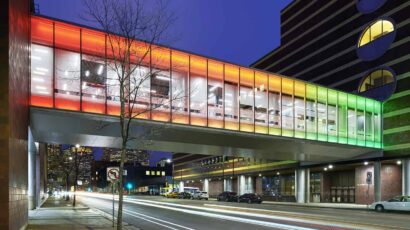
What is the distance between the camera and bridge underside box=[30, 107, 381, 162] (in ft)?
96.0

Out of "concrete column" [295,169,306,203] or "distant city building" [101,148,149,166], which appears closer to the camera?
"concrete column" [295,169,306,203]

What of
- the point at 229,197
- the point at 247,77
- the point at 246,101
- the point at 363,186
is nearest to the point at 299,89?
the point at 247,77

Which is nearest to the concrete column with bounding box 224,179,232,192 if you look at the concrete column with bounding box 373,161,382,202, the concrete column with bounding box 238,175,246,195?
the concrete column with bounding box 238,175,246,195

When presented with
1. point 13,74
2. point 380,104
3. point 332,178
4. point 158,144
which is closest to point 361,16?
point 380,104

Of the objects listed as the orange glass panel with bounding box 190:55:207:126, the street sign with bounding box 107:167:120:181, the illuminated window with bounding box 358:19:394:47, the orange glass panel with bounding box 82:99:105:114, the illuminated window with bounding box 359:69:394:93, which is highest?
the illuminated window with bounding box 358:19:394:47

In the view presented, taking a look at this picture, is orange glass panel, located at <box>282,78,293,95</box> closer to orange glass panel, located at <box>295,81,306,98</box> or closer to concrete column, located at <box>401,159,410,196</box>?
orange glass panel, located at <box>295,81,306,98</box>

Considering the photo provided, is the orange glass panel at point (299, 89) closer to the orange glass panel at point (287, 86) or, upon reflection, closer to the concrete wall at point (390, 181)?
the orange glass panel at point (287, 86)

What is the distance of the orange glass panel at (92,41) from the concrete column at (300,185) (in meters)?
39.9

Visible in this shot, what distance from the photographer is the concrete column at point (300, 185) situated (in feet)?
203

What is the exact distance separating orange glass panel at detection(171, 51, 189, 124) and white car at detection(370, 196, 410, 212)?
707 inches

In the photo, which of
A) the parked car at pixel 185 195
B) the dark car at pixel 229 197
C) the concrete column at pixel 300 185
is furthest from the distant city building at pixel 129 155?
the concrete column at pixel 300 185

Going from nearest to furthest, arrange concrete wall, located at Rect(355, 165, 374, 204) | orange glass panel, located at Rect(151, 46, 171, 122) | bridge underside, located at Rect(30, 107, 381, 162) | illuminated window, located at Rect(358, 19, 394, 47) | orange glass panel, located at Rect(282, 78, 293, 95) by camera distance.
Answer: bridge underside, located at Rect(30, 107, 381, 162) < orange glass panel, located at Rect(151, 46, 171, 122) < orange glass panel, located at Rect(282, 78, 293, 95) < illuminated window, located at Rect(358, 19, 394, 47) < concrete wall, located at Rect(355, 165, 374, 204)

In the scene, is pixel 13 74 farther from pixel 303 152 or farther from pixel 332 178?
pixel 332 178

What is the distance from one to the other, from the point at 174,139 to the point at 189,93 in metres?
7.18
